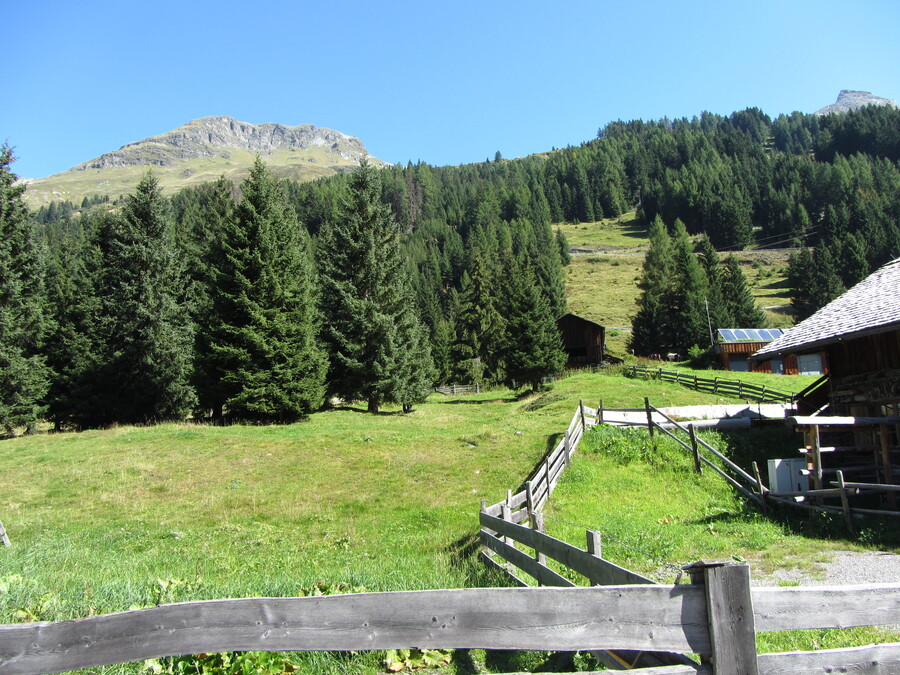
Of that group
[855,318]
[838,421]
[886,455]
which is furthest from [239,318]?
[886,455]

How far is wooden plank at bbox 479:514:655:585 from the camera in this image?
526 centimetres

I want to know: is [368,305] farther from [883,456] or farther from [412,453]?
[883,456]

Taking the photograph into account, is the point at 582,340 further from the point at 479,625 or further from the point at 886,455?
the point at 479,625

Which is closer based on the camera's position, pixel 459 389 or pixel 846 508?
pixel 846 508

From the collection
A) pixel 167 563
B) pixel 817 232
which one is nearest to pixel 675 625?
pixel 167 563

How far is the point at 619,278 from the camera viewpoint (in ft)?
360

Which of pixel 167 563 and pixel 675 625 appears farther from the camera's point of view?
pixel 167 563

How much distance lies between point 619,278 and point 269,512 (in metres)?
103

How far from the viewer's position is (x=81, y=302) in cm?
3669

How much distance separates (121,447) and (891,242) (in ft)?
404

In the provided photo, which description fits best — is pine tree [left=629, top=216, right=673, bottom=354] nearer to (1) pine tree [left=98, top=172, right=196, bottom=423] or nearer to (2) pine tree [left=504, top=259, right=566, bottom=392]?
(2) pine tree [left=504, top=259, right=566, bottom=392]

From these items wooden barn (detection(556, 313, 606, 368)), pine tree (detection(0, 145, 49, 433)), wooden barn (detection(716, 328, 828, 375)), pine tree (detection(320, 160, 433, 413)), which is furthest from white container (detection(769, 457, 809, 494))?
wooden barn (detection(556, 313, 606, 368))

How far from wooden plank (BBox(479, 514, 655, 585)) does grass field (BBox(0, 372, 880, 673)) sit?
988 mm

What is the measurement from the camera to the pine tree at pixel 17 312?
1152 inches
